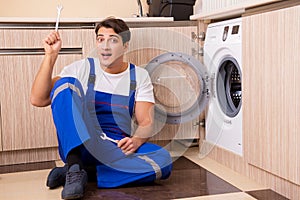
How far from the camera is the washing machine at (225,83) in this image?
85.7 inches

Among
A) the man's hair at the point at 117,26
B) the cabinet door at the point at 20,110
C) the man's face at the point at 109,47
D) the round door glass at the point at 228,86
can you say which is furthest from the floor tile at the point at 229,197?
the cabinet door at the point at 20,110

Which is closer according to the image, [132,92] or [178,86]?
[132,92]

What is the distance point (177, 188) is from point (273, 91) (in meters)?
0.61

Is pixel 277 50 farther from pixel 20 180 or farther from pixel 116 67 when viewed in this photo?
pixel 20 180

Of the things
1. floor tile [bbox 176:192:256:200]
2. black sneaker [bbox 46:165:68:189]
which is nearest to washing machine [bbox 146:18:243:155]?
floor tile [bbox 176:192:256:200]

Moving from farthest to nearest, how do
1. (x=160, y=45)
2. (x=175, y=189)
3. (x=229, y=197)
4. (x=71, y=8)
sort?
1. (x=71, y=8)
2. (x=160, y=45)
3. (x=175, y=189)
4. (x=229, y=197)

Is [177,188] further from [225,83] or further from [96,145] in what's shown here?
[225,83]

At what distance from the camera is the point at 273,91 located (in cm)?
182

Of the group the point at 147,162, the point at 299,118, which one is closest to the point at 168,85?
the point at 147,162

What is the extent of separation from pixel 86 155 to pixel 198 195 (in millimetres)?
567

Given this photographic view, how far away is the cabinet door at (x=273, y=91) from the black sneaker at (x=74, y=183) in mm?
794

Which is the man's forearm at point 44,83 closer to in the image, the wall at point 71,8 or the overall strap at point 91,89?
the overall strap at point 91,89

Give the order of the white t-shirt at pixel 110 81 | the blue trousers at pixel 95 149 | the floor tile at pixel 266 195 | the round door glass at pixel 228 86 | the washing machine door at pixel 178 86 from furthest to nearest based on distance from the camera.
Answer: the washing machine door at pixel 178 86, the round door glass at pixel 228 86, the white t-shirt at pixel 110 81, the blue trousers at pixel 95 149, the floor tile at pixel 266 195

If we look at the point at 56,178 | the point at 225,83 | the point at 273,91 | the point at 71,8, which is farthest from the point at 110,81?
the point at 71,8
